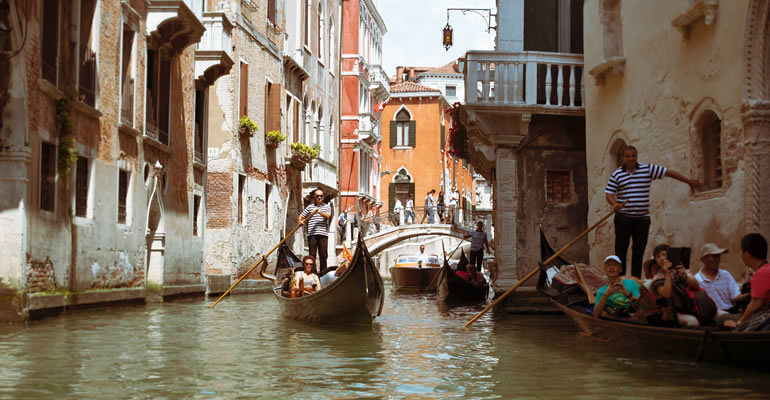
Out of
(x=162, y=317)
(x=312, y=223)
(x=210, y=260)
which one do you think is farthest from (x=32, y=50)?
(x=210, y=260)

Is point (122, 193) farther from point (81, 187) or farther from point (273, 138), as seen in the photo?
point (273, 138)

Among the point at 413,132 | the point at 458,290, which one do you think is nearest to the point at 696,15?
the point at 458,290

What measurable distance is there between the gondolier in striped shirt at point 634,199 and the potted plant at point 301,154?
504 inches

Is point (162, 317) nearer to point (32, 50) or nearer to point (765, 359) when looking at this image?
point (32, 50)

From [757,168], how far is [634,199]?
1.00 metres

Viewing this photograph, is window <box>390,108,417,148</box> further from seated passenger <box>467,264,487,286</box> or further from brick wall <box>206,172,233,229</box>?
seated passenger <box>467,264,487,286</box>

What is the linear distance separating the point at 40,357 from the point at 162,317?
12.7 feet

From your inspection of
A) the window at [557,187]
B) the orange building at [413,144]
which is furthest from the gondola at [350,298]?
the orange building at [413,144]

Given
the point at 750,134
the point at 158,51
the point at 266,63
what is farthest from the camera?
the point at 266,63

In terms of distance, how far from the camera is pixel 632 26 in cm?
962

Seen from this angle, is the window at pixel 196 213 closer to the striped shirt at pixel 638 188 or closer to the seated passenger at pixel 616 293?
the striped shirt at pixel 638 188

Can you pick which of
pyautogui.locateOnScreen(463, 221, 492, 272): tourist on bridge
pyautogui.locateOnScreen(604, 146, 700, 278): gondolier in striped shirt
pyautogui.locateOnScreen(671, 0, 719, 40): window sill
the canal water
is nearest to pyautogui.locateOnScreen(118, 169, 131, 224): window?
the canal water

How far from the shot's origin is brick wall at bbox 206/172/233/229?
1617 centimetres

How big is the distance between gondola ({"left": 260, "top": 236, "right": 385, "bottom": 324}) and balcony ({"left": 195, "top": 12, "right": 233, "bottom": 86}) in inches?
237
